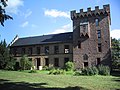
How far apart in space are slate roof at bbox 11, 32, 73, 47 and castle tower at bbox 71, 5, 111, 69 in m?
3.47

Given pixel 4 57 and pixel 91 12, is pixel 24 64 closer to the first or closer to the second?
pixel 4 57

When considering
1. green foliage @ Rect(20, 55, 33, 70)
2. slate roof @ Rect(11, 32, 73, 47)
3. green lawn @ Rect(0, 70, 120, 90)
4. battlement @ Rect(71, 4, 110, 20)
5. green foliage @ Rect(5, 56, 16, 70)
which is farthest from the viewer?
slate roof @ Rect(11, 32, 73, 47)

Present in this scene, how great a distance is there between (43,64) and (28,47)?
7.18 meters

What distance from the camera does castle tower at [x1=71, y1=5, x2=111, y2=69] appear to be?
3872 cm

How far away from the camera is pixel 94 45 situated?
39469 millimetres

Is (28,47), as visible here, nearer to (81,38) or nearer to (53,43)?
(53,43)

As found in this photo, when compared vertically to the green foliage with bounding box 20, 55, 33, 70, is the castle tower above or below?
above

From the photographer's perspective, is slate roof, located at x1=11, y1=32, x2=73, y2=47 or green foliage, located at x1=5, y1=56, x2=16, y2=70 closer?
green foliage, located at x1=5, y1=56, x2=16, y2=70

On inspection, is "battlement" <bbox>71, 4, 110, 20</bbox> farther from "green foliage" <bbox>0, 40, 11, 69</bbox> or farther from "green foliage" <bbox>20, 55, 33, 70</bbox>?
"green foliage" <bbox>0, 40, 11, 69</bbox>

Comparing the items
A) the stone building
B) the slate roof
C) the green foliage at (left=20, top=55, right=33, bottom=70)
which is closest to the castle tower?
the stone building

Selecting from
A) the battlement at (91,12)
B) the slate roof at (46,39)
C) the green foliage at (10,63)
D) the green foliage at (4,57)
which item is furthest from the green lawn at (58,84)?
the slate roof at (46,39)

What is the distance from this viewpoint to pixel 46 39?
47969mm

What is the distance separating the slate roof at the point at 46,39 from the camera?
44.7 m

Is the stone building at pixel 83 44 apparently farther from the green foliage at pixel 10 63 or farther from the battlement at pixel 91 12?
the green foliage at pixel 10 63
